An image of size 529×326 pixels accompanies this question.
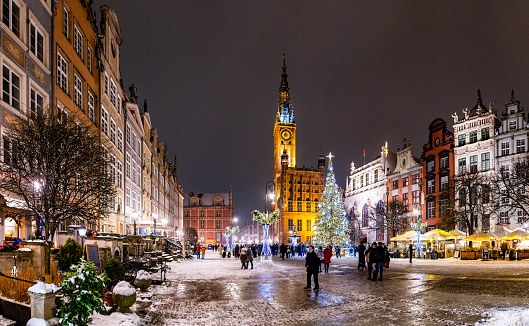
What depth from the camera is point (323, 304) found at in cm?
1215

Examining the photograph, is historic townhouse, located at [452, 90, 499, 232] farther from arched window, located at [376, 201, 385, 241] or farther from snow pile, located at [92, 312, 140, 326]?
snow pile, located at [92, 312, 140, 326]

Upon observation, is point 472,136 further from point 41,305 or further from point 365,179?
point 41,305

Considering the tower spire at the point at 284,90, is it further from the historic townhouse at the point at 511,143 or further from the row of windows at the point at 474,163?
the historic townhouse at the point at 511,143

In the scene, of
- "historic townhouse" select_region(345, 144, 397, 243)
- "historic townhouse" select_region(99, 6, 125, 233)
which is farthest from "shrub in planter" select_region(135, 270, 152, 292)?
"historic townhouse" select_region(345, 144, 397, 243)

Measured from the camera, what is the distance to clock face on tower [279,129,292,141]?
12275cm

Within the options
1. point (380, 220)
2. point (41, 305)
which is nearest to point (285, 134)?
point (380, 220)

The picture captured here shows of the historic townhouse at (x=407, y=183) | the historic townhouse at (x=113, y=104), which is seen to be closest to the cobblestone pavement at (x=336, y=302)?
the historic townhouse at (x=113, y=104)

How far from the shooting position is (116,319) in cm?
929

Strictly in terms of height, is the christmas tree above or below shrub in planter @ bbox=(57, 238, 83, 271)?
below

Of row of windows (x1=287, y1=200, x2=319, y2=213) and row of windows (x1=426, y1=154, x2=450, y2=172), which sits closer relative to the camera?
row of windows (x1=426, y1=154, x2=450, y2=172)

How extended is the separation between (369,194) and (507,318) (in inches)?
2718

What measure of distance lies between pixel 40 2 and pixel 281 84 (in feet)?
400

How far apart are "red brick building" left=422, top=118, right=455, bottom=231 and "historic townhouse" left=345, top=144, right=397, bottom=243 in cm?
829

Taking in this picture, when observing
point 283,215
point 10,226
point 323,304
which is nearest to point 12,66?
point 10,226
